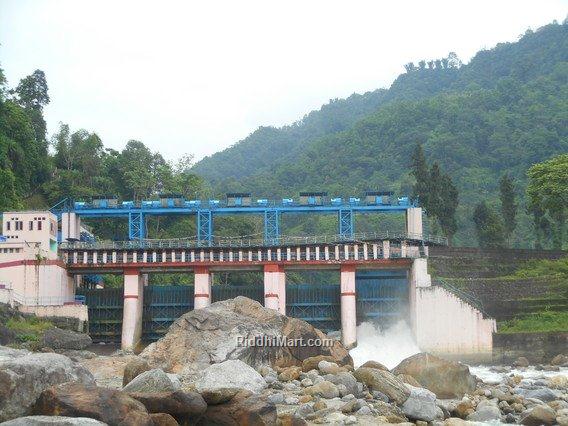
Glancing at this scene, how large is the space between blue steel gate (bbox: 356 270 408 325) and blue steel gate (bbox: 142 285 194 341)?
47.7 feet

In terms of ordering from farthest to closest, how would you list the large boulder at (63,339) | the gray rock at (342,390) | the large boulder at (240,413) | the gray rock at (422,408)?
the large boulder at (63,339) < the gray rock at (342,390) < the gray rock at (422,408) < the large boulder at (240,413)

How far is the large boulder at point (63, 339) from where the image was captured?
2041 inches

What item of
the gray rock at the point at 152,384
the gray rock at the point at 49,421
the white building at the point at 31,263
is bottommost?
the gray rock at the point at 152,384

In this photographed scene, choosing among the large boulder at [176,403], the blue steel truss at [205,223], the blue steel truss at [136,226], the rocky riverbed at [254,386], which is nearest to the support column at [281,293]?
the blue steel truss at [205,223]

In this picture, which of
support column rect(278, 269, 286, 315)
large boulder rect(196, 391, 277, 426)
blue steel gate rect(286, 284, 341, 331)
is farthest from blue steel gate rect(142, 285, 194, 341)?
large boulder rect(196, 391, 277, 426)

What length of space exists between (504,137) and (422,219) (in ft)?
238

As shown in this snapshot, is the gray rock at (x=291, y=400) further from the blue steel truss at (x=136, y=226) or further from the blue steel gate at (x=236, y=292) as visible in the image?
the blue steel truss at (x=136, y=226)

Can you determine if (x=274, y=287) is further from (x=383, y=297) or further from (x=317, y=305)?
(x=383, y=297)

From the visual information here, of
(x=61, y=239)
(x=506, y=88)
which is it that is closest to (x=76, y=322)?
(x=61, y=239)

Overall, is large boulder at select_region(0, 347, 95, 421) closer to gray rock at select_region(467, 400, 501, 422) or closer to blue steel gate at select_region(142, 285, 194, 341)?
gray rock at select_region(467, 400, 501, 422)

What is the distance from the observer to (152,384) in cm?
2555

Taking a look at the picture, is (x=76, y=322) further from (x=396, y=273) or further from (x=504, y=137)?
(x=504, y=137)

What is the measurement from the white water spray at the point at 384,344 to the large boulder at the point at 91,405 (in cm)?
3818

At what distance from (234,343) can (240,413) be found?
54.9 ft
